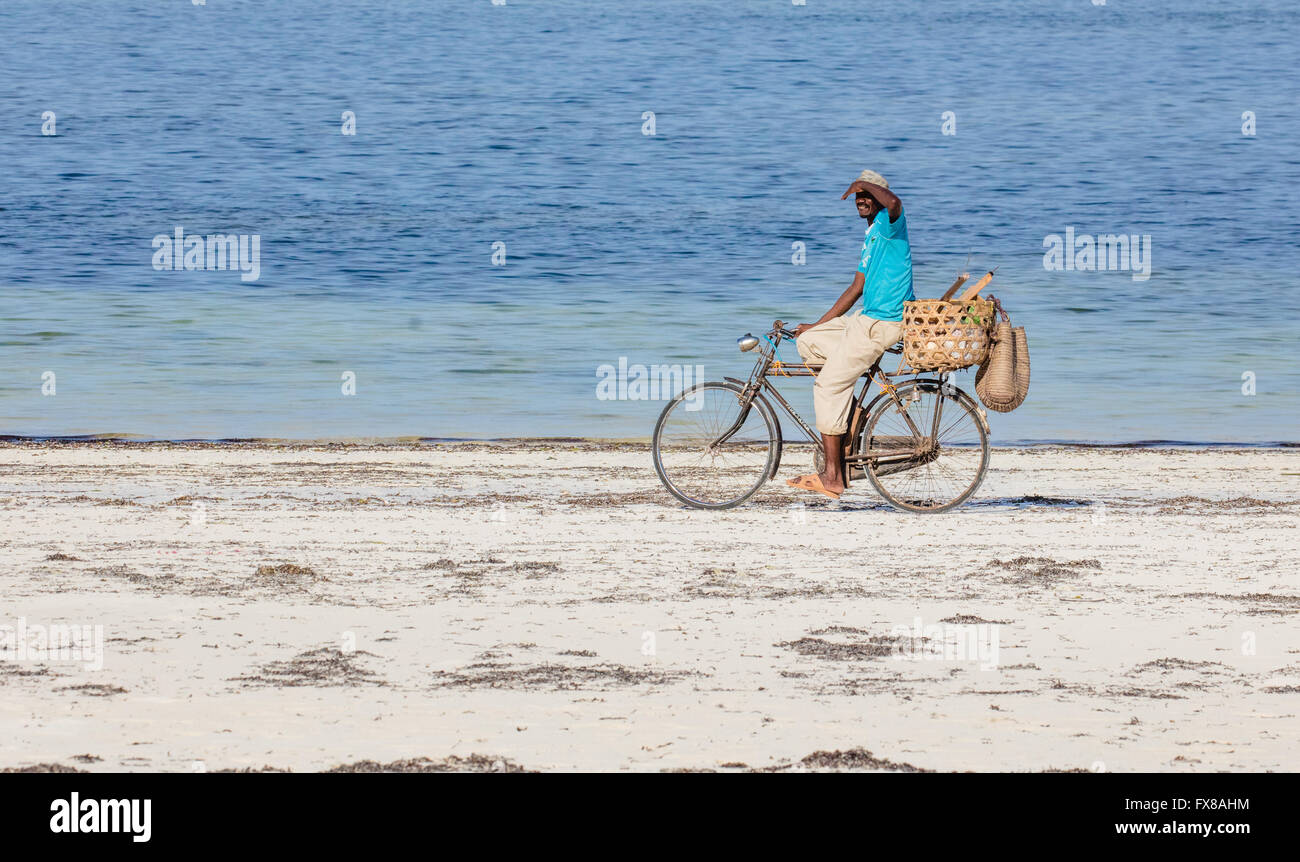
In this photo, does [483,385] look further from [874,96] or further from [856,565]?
[874,96]

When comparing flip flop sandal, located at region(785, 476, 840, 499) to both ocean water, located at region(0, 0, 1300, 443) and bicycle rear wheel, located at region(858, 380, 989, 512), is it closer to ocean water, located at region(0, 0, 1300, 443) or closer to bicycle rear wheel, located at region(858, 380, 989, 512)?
bicycle rear wheel, located at region(858, 380, 989, 512)

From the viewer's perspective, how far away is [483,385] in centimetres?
1519

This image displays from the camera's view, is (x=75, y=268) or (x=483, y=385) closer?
(x=483, y=385)

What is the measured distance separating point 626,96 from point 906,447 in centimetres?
3936

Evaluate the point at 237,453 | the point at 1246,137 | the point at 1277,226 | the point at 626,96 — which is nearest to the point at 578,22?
the point at 626,96

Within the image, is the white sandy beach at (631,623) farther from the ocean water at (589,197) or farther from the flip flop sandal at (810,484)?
the ocean water at (589,197)

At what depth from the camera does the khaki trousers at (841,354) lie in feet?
27.1

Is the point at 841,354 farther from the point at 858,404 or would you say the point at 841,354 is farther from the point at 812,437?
the point at 812,437

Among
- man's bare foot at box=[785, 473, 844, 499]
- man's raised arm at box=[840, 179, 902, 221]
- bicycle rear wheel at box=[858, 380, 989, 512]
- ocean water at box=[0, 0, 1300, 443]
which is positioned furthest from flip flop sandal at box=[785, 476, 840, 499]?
ocean water at box=[0, 0, 1300, 443]

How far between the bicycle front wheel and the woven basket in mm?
1039

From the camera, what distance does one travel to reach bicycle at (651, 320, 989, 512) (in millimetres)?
8617

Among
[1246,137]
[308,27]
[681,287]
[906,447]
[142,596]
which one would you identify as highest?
[308,27]

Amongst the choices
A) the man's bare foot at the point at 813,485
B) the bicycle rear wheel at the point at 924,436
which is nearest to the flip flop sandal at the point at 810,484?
the man's bare foot at the point at 813,485

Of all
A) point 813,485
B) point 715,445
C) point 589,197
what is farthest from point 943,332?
point 589,197
